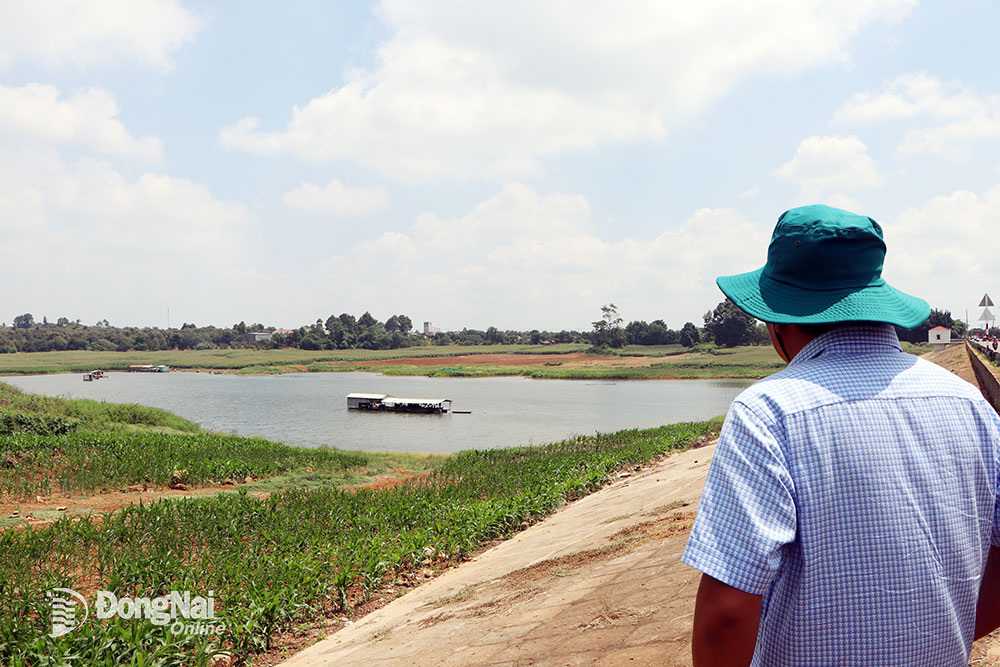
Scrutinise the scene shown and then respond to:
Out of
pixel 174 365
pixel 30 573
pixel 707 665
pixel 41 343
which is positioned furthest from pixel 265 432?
pixel 41 343

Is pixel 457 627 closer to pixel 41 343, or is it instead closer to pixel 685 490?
pixel 685 490

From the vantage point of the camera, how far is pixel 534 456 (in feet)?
57.2

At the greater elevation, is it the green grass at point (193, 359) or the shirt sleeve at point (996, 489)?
the shirt sleeve at point (996, 489)

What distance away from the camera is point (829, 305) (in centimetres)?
152

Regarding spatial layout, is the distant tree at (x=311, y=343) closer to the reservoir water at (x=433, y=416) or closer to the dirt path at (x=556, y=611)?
the reservoir water at (x=433, y=416)

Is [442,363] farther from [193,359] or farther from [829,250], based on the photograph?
[829,250]

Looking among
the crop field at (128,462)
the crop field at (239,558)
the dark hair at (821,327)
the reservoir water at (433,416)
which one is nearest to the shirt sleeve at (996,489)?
the dark hair at (821,327)

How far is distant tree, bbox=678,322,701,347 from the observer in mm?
99375

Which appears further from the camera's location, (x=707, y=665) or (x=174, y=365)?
(x=174, y=365)

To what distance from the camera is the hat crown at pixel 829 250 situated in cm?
153

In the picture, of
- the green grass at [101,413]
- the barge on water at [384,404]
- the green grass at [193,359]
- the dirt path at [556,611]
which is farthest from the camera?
the green grass at [193,359]

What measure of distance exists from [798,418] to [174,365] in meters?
95.6

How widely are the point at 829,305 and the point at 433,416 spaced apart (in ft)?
110

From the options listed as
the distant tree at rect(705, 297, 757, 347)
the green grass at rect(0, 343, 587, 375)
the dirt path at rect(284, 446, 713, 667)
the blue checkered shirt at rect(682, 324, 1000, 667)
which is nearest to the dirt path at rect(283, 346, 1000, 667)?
the dirt path at rect(284, 446, 713, 667)
